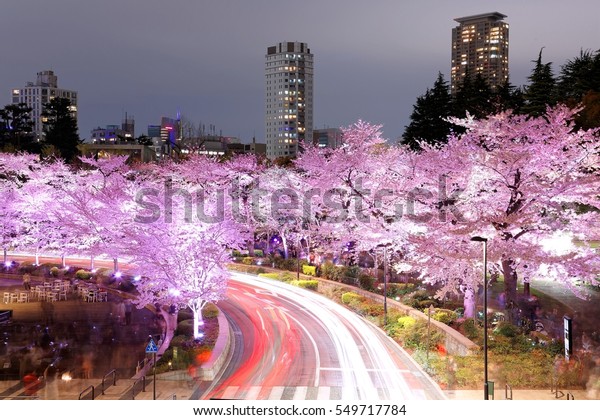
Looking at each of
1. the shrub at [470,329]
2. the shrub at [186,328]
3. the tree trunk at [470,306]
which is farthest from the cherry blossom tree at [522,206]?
the shrub at [186,328]

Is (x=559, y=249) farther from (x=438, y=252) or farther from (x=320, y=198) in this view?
(x=320, y=198)

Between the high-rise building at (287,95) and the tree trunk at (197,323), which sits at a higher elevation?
the high-rise building at (287,95)

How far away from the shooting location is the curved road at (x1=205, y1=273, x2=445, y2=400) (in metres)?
20.7

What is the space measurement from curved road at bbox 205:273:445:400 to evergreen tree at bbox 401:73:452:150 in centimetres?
2904

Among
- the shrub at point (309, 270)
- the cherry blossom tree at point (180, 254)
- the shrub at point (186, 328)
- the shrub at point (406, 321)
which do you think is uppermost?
the cherry blossom tree at point (180, 254)

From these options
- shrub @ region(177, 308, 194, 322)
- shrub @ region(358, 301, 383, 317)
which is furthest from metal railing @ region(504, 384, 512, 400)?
shrub @ region(177, 308, 194, 322)

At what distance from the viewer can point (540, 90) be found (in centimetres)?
5247

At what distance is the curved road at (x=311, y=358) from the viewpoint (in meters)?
20.7

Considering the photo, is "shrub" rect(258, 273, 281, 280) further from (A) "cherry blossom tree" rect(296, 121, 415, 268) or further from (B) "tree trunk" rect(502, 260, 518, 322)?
(B) "tree trunk" rect(502, 260, 518, 322)

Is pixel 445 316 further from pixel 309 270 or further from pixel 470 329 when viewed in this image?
pixel 309 270

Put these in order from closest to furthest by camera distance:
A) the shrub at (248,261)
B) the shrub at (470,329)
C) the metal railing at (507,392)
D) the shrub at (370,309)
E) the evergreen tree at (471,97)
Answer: the metal railing at (507,392) < the shrub at (470,329) < the shrub at (370,309) < the shrub at (248,261) < the evergreen tree at (471,97)

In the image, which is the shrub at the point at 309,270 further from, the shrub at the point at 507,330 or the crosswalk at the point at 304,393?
the crosswalk at the point at 304,393

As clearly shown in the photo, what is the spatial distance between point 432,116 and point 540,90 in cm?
1063

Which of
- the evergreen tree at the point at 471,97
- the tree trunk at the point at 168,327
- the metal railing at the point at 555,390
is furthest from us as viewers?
Answer: the evergreen tree at the point at 471,97
